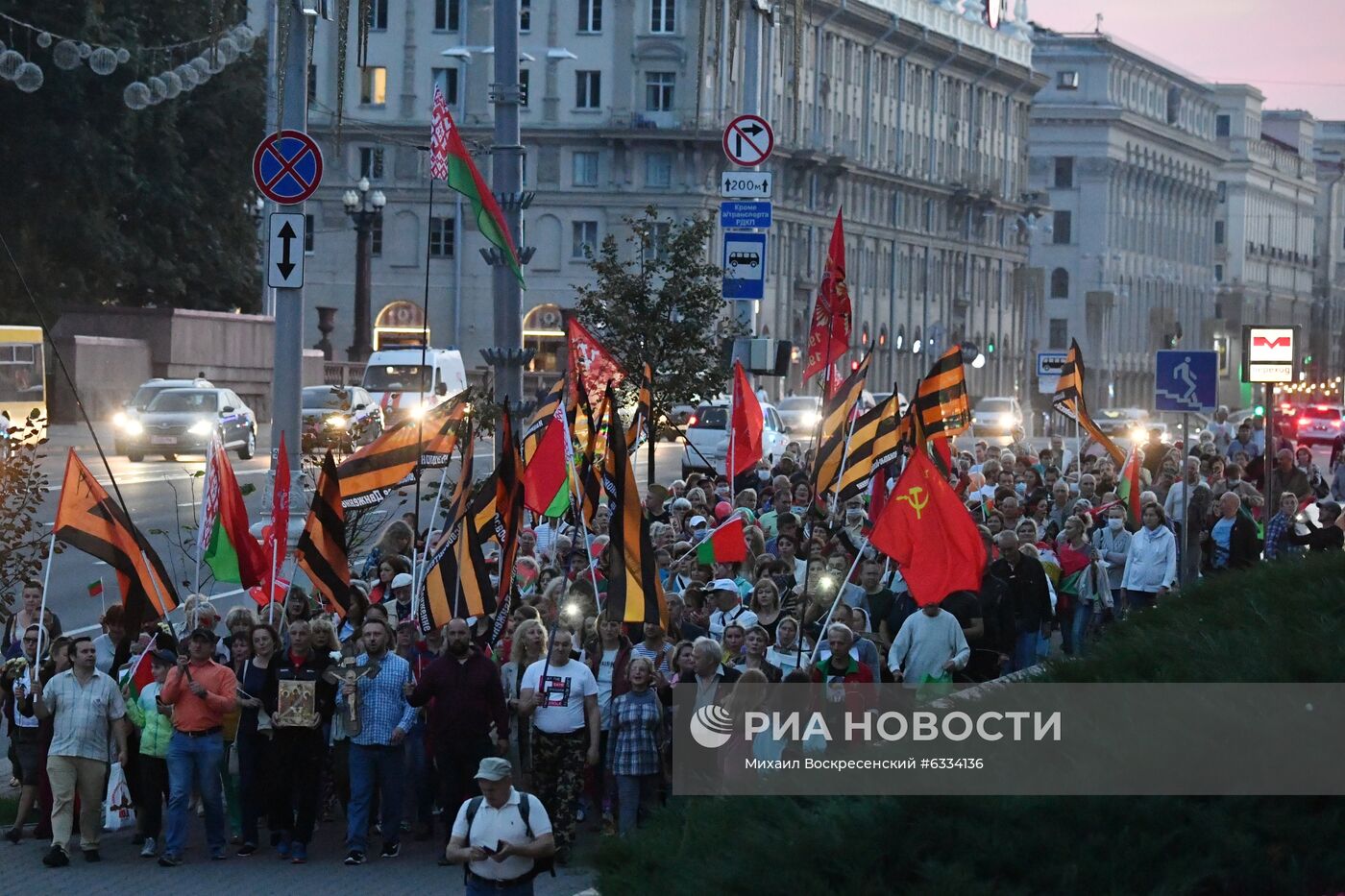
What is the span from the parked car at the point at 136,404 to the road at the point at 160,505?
44 centimetres

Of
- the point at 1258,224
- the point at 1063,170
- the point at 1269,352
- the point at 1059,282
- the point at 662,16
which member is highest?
the point at 662,16

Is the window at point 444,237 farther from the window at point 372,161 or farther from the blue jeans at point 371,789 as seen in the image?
the blue jeans at point 371,789

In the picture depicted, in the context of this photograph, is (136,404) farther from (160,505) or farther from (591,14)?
(591,14)

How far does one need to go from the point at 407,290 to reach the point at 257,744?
77183 millimetres

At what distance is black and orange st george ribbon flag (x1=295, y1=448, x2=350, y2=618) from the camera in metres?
15.0

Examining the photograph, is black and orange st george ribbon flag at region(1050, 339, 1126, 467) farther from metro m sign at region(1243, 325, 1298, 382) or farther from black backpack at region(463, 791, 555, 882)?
black backpack at region(463, 791, 555, 882)

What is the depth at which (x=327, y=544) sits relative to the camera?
49.4 feet

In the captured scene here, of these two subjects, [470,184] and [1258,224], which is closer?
[470,184]

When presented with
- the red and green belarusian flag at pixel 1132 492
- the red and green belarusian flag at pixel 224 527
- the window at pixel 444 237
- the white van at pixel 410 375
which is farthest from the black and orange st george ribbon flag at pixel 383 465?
the window at pixel 444 237

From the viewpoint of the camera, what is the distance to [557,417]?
1727 cm

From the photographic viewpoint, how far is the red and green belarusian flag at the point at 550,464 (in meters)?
17.3

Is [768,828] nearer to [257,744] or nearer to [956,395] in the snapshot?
[257,744]

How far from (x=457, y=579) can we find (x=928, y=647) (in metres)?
2.82

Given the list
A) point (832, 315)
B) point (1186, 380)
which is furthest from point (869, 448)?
point (1186, 380)
